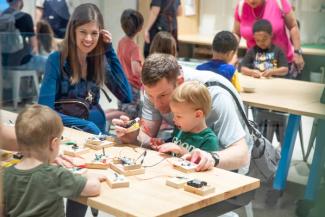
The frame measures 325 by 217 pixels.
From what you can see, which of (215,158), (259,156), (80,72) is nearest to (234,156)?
(215,158)

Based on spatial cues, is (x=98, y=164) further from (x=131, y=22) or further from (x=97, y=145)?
(x=131, y=22)

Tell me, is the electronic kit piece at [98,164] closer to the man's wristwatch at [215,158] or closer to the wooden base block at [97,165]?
the wooden base block at [97,165]

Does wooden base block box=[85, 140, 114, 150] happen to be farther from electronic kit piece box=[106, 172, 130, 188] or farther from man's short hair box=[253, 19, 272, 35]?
man's short hair box=[253, 19, 272, 35]

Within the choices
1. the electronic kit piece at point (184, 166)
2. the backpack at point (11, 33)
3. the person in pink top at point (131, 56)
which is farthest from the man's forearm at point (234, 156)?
the backpack at point (11, 33)

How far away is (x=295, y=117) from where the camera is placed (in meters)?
3.15

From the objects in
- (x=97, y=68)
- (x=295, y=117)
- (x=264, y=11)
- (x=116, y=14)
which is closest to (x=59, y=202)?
(x=97, y=68)

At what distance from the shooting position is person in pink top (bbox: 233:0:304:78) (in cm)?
334

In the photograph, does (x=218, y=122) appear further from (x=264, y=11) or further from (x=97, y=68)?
(x=264, y=11)

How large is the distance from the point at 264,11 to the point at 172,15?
66 centimetres

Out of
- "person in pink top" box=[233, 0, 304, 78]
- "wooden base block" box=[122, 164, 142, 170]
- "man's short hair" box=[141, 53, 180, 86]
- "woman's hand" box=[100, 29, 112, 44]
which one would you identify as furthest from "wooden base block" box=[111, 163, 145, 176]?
"person in pink top" box=[233, 0, 304, 78]

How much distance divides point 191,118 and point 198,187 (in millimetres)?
407

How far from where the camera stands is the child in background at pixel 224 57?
3.08 m

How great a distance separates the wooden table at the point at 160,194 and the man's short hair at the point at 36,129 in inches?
2.2

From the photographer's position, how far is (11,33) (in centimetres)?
286
